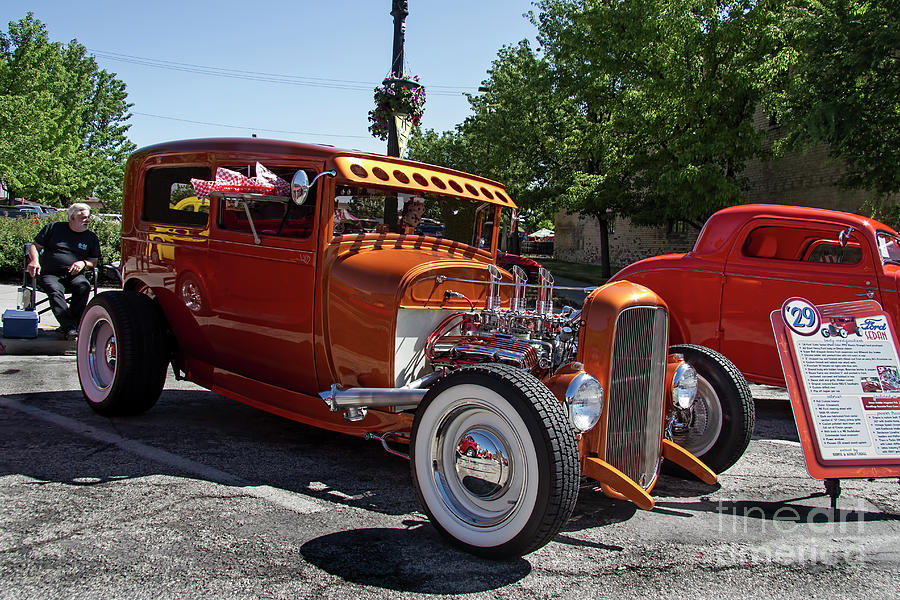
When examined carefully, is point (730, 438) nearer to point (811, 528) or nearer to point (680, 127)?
point (811, 528)

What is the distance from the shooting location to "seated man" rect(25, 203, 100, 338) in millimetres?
7570

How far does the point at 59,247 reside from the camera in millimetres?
7664

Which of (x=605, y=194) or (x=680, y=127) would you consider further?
(x=605, y=194)

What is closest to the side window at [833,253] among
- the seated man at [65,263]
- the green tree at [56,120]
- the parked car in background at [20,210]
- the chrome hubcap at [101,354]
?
the chrome hubcap at [101,354]

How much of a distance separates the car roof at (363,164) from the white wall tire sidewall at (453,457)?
65.6 inches

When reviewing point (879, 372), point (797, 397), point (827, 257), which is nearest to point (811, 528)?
point (797, 397)

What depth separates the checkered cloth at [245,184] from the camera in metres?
4.14

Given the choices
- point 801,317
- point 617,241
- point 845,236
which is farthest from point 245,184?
point 617,241

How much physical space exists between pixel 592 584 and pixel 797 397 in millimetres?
1632

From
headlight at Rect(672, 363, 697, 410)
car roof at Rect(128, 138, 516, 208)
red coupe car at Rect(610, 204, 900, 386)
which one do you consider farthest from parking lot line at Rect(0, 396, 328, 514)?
red coupe car at Rect(610, 204, 900, 386)

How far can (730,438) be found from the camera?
4.09 m

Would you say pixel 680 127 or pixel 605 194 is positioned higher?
pixel 680 127

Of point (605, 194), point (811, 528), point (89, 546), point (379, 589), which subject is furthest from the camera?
point (605, 194)

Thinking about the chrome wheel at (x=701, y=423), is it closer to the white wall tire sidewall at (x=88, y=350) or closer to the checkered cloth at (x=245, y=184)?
the checkered cloth at (x=245, y=184)
